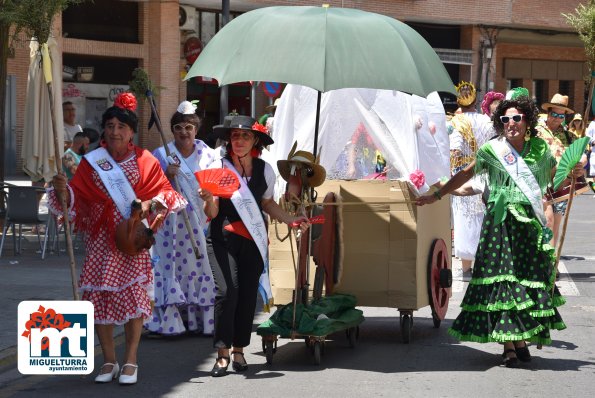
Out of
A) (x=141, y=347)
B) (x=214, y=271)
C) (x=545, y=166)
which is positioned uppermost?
(x=545, y=166)

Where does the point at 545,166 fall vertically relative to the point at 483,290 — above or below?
above

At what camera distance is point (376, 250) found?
9.51 m

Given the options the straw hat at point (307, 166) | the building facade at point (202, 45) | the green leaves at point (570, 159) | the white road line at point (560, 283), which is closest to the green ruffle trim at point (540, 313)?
the green leaves at point (570, 159)

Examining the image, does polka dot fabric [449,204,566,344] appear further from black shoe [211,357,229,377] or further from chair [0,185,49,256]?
chair [0,185,49,256]

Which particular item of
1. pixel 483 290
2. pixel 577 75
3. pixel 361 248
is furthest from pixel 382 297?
pixel 577 75

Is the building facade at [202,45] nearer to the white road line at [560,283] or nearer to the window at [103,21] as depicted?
the window at [103,21]

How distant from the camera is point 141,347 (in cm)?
944

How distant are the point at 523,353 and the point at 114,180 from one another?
314 cm

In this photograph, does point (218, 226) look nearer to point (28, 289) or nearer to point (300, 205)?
point (300, 205)

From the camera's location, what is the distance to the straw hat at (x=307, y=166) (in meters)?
8.55

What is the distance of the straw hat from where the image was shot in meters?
8.55

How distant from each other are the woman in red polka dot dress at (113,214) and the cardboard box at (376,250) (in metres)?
1.86

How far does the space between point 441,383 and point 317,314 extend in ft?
3.73

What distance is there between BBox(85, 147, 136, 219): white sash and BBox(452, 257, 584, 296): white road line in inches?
226
